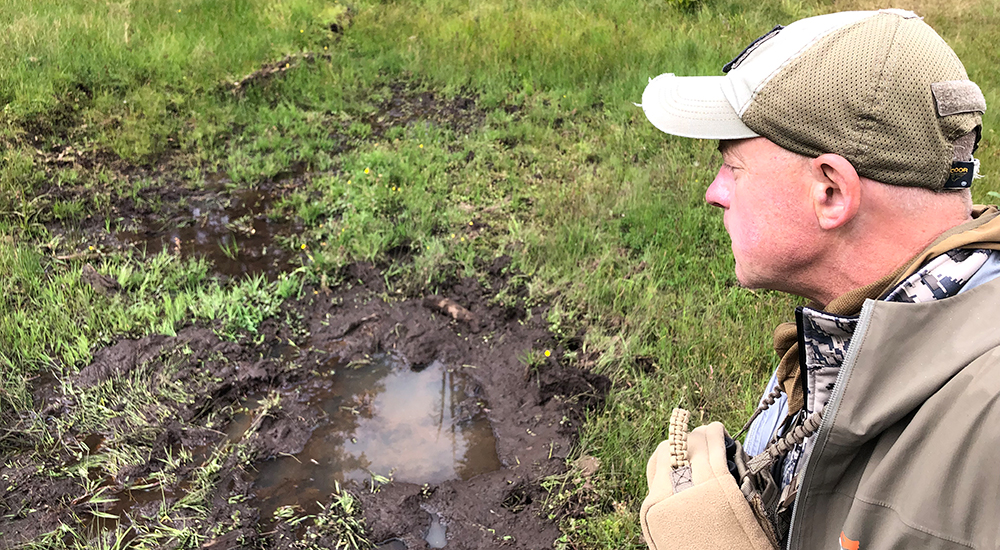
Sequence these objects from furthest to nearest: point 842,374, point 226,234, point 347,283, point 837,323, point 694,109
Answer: point 226,234 < point 347,283 < point 694,109 < point 837,323 < point 842,374

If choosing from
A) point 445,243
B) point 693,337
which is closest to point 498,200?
point 445,243

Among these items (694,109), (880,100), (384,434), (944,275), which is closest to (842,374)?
(944,275)

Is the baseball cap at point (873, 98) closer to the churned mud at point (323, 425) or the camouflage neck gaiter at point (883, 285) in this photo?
the camouflage neck gaiter at point (883, 285)

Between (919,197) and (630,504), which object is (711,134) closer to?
(919,197)

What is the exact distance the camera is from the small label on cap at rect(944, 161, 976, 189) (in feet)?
4.04

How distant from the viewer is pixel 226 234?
5.00 m

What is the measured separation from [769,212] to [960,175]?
1.11 ft

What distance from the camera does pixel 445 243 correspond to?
4.79 meters

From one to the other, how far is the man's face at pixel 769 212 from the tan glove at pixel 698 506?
16.8 inches

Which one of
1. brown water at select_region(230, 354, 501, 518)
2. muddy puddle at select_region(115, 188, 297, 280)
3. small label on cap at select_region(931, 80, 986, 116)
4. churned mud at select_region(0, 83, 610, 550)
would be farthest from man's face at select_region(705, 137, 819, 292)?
muddy puddle at select_region(115, 188, 297, 280)

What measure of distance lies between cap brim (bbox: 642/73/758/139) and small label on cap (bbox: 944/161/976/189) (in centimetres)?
36

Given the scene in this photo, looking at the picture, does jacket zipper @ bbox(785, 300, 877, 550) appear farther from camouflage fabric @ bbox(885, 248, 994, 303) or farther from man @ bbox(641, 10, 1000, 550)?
camouflage fabric @ bbox(885, 248, 994, 303)

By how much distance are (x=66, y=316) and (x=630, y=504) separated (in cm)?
339

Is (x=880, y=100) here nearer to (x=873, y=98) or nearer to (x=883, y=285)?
(x=873, y=98)
